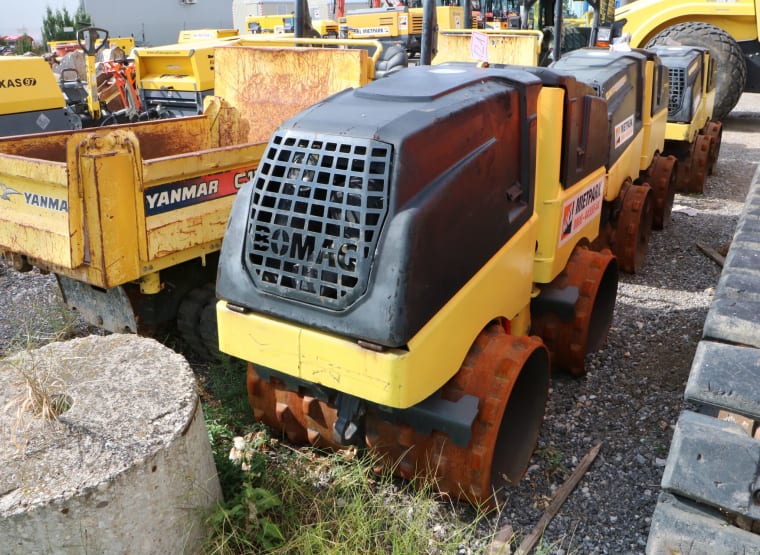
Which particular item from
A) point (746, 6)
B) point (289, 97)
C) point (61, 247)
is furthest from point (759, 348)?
point (746, 6)

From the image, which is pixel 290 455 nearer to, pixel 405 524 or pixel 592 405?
pixel 405 524

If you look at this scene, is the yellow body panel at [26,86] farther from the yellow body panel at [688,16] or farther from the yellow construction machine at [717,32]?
the yellow body panel at [688,16]

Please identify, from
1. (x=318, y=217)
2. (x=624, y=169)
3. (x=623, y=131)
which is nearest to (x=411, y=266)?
(x=318, y=217)

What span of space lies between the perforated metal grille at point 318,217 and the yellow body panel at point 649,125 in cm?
401

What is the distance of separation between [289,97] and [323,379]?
3.09 meters

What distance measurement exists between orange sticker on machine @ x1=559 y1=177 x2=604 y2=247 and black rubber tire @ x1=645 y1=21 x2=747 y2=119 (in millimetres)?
8216

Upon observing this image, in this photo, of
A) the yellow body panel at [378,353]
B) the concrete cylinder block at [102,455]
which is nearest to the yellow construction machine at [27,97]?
the concrete cylinder block at [102,455]

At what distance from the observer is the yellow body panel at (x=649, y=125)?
5.73 metres

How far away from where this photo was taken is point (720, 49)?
11086 millimetres

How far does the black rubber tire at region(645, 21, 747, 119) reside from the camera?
36.4 feet

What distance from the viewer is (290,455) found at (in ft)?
10.6

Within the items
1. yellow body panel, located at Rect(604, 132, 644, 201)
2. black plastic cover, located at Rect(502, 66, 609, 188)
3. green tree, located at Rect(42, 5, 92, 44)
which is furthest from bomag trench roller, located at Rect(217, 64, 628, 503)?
green tree, located at Rect(42, 5, 92, 44)

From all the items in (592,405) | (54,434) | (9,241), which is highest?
(9,241)

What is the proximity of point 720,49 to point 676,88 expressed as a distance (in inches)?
176
